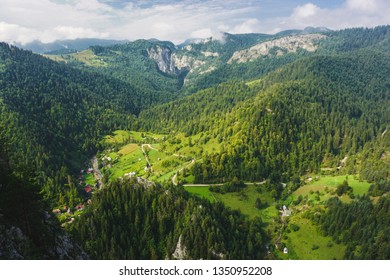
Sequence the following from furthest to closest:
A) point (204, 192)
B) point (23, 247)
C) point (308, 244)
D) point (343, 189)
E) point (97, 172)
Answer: point (97, 172) → point (204, 192) → point (343, 189) → point (308, 244) → point (23, 247)

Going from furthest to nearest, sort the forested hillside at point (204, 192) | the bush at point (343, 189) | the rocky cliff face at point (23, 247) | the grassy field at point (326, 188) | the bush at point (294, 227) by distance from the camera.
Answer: the grassy field at point (326, 188) < the bush at point (343, 189) < the bush at point (294, 227) < the forested hillside at point (204, 192) < the rocky cliff face at point (23, 247)

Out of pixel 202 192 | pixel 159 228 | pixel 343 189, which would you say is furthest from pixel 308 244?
pixel 159 228

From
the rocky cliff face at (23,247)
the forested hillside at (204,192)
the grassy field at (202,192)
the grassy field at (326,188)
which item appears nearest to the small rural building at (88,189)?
the forested hillside at (204,192)

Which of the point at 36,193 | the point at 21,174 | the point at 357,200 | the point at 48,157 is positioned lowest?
the point at 357,200

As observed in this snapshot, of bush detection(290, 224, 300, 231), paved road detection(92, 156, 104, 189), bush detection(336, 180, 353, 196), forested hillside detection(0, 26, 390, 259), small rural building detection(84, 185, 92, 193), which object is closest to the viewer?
forested hillside detection(0, 26, 390, 259)

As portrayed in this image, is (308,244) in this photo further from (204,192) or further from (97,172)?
(97,172)

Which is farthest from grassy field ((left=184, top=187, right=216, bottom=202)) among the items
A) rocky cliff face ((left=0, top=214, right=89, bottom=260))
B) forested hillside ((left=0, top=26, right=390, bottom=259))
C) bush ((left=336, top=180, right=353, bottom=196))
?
rocky cliff face ((left=0, top=214, right=89, bottom=260))

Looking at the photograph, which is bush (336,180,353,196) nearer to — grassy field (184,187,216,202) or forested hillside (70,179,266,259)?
forested hillside (70,179,266,259)

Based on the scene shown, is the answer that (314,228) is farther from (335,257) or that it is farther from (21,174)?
(21,174)

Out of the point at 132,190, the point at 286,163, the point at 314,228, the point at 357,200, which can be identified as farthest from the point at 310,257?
the point at 286,163

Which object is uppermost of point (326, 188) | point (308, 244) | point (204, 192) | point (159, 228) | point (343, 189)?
point (159, 228)

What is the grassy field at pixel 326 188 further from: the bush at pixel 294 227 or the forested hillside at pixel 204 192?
the bush at pixel 294 227
